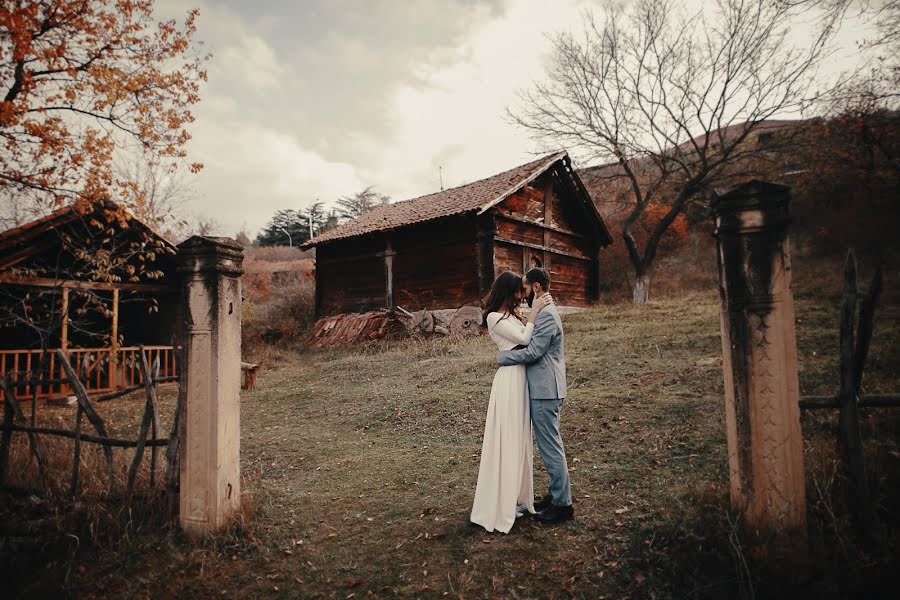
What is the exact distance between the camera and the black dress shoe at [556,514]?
3760 mm

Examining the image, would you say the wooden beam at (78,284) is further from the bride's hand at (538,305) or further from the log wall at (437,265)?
the bride's hand at (538,305)

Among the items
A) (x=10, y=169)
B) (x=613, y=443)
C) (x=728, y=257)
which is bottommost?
(x=613, y=443)

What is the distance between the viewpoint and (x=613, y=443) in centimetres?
545

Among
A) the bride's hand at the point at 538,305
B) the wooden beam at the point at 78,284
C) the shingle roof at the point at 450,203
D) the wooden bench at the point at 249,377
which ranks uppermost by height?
the shingle roof at the point at 450,203

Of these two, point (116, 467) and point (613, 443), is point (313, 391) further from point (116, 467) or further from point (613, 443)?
point (613, 443)

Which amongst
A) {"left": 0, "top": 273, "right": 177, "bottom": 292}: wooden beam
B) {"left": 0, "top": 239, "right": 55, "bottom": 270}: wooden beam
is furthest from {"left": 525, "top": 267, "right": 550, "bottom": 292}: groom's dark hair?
{"left": 0, "top": 239, "right": 55, "bottom": 270}: wooden beam

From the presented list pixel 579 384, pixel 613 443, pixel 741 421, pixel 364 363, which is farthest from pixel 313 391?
pixel 741 421

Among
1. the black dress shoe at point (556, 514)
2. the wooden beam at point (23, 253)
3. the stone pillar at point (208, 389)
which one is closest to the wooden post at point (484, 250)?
the wooden beam at point (23, 253)

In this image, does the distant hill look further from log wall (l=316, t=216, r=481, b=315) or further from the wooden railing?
the wooden railing

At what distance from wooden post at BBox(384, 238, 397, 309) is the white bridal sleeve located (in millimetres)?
12534

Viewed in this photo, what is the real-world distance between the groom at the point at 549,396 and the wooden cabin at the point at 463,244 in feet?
32.9

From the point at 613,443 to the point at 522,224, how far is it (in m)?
11.4

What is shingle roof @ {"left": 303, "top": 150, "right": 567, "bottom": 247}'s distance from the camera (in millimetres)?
14352

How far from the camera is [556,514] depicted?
376 cm
